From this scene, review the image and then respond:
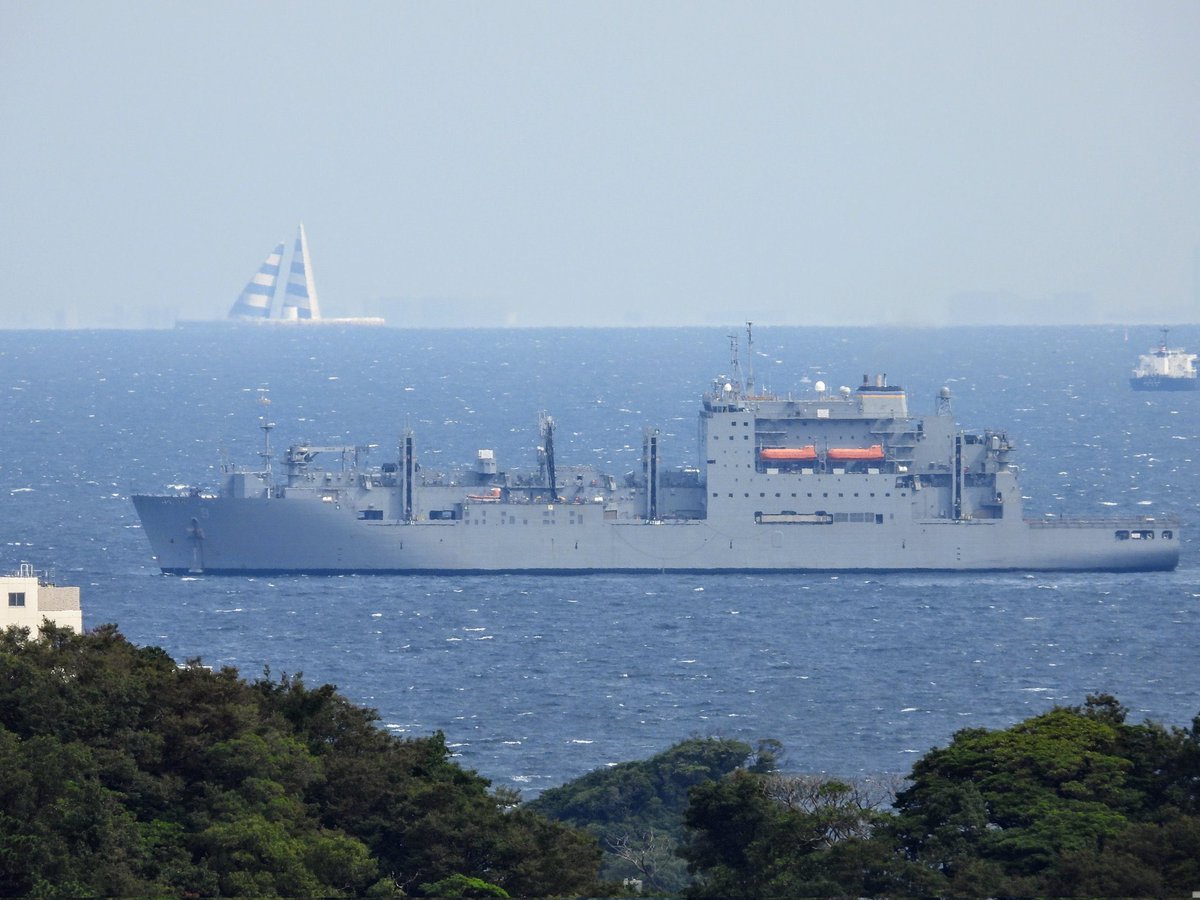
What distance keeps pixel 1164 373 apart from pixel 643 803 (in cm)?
10858

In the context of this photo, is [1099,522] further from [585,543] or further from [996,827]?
[996,827]

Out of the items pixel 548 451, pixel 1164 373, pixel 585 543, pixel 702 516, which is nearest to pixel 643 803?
pixel 585 543

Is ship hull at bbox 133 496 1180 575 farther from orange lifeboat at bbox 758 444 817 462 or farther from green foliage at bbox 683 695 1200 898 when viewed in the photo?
green foliage at bbox 683 695 1200 898

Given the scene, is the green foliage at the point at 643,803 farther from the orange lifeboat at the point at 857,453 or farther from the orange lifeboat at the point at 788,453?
the orange lifeboat at the point at 857,453

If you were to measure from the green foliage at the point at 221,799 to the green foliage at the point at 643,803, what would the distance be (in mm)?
4105

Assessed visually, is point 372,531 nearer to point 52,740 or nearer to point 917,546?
point 917,546

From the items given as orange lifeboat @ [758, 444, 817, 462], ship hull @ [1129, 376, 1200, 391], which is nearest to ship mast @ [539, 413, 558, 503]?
orange lifeboat @ [758, 444, 817, 462]

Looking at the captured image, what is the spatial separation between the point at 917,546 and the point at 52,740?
1583 inches

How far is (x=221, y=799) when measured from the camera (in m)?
23.5

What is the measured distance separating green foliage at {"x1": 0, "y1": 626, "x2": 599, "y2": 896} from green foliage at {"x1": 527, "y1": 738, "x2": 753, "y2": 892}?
4105mm

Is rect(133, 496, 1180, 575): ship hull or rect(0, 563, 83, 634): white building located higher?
rect(0, 563, 83, 634): white building

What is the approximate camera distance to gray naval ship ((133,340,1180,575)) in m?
59.8

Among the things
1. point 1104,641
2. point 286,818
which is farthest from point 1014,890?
point 1104,641

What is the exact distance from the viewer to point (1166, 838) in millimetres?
21266
